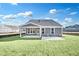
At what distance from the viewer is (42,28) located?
4.42 m

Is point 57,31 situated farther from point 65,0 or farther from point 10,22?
point 10,22

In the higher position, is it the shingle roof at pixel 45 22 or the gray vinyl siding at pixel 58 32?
the shingle roof at pixel 45 22

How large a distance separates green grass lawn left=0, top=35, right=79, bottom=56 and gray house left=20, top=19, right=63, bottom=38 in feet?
0.45

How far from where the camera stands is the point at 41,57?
14.1ft

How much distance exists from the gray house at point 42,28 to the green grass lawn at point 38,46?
136 millimetres

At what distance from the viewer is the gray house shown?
4391mm

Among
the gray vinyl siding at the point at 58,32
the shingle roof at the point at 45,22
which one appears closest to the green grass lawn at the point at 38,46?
the gray vinyl siding at the point at 58,32

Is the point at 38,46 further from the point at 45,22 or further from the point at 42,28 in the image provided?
the point at 45,22

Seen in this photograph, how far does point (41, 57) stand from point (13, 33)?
2.45ft

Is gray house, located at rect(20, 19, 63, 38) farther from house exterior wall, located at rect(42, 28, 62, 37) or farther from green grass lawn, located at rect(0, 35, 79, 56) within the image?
green grass lawn, located at rect(0, 35, 79, 56)

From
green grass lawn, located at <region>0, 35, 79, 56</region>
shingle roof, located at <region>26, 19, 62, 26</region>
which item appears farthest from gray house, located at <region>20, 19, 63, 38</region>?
green grass lawn, located at <region>0, 35, 79, 56</region>

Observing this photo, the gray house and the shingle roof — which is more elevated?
the shingle roof

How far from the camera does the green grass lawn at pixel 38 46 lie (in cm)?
430

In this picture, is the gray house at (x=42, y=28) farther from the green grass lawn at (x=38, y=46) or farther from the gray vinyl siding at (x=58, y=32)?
the green grass lawn at (x=38, y=46)
